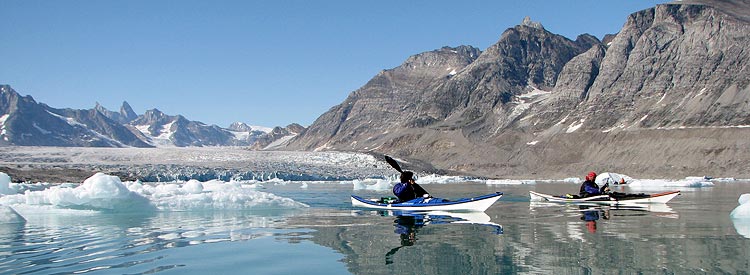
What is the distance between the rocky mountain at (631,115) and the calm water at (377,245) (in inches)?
3575

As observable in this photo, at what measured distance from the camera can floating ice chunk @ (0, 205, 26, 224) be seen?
22375 mm

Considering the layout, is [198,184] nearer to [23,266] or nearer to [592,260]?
[23,266]

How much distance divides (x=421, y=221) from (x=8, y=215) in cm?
1515

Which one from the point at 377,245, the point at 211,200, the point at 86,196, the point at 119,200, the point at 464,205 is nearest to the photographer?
the point at 377,245

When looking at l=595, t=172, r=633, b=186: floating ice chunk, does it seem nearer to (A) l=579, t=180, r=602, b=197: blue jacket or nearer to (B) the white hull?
(A) l=579, t=180, r=602, b=197: blue jacket

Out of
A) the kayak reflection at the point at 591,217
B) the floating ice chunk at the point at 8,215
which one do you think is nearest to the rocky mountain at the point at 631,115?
the kayak reflection at the point at 591,217

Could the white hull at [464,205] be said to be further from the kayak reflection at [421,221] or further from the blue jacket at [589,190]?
the blue jacket at [589,190]

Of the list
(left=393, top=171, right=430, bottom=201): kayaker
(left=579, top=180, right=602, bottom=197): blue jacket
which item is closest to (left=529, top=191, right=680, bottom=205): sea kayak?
(left=579, top=180, right=602, bottom=197): blue jacket

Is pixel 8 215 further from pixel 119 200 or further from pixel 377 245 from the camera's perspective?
pixel 377 245

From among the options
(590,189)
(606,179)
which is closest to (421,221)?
(590,189)

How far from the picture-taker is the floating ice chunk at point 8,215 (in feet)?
73.4

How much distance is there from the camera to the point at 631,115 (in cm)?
13550

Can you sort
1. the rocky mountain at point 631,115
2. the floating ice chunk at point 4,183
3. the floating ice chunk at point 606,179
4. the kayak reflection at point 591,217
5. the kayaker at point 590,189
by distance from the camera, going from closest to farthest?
the kayak reflection at point 591,217 < the floating ice chunk at point 4,183 < the kayaker at point 590,189 < the floating ice chunk at point 606,179 < the rocky mountain at point 631,115

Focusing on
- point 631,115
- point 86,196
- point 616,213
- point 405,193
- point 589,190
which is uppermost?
point 631,115
